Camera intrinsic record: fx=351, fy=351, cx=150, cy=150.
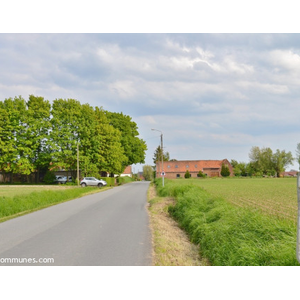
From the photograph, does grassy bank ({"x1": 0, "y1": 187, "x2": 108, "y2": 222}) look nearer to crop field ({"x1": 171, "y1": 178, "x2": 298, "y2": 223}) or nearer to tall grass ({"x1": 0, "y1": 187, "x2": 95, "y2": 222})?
tall grass ({"x1": 0, "y1": 187, "x2": 95, "y2": 222})

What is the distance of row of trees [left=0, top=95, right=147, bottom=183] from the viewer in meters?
52.4

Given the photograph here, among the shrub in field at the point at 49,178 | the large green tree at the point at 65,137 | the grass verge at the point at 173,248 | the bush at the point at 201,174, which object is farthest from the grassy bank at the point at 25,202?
the bush at the point at 201,174

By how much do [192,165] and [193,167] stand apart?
1094 mm

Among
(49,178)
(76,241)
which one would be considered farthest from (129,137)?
(76,241)

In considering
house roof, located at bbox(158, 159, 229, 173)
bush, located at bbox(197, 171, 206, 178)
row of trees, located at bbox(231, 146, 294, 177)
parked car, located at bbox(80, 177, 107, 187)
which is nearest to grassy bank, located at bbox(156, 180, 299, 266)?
parked car, located at bbox(80, 177, 107, 187)

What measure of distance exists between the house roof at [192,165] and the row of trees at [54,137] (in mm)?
59589

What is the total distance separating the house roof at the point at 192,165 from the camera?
376 ft

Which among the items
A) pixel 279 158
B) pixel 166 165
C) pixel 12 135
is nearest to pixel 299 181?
pixel 12 135

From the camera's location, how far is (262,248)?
6.47m

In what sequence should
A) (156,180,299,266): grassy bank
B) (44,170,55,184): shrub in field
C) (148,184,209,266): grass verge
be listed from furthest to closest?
(44,170,55,184): shrub in field → (148,184,209,266): grass verge → (156,180,299,266): grassy bank

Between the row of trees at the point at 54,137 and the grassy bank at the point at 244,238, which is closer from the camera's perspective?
the grassy bank at the point at 244,238

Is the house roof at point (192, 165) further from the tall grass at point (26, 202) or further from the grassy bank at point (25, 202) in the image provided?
the grassy bank at point (25, 202)

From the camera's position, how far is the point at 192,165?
11600cm

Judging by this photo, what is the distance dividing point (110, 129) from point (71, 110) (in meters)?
7.09
